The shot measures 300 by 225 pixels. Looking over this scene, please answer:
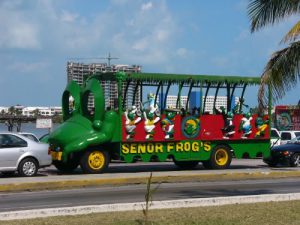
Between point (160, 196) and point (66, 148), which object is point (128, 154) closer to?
point (66, 148)

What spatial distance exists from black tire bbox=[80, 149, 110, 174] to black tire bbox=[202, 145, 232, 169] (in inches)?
163

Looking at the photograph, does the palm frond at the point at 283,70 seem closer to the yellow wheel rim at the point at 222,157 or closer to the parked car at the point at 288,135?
the yellow wheel rim at the point at 222,157

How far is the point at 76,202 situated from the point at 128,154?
761cm

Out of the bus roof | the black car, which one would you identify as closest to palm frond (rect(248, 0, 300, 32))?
the bus roof

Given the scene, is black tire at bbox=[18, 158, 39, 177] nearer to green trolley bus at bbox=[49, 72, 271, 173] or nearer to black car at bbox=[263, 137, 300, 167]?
green trolley bus at bbox=[49, 72, 271, 173]

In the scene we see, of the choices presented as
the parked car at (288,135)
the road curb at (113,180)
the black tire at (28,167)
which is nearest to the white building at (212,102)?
the road curb at (113,180)

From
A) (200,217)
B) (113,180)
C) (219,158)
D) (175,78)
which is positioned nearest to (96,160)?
(113,180)

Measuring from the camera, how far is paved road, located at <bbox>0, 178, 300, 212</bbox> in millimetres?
13172

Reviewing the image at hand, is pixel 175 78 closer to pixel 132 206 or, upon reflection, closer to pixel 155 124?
pixel 155 124

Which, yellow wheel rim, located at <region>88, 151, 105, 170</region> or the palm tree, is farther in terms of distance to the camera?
yellow wheel rim, located at <region>88, 151, 105, 170</region>

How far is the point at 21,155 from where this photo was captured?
19125 millimetres

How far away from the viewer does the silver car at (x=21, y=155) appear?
18.8 metres

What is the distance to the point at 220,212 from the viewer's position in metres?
10.5

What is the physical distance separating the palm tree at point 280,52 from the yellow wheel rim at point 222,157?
9.43 metres
